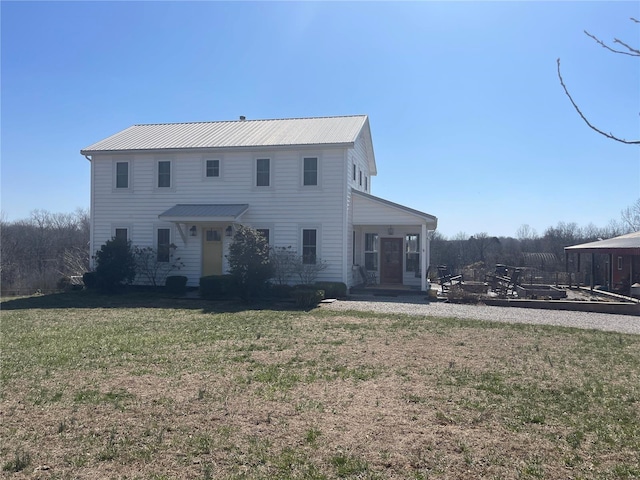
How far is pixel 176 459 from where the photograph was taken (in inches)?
158

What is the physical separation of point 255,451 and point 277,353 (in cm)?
371

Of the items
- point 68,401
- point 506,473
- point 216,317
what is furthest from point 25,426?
point 216,317

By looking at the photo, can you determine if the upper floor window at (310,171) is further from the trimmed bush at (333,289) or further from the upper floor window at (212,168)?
the trimmed bush at (333,289)

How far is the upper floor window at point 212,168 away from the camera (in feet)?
61.2

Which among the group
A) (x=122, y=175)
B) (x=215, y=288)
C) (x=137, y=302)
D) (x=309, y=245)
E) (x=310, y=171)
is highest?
(x=122, y=175)

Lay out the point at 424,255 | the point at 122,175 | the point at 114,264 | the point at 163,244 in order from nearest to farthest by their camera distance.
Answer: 1. the point at 114,264
2. the point at 424,255
3. the point at 163,244
4. the point at 122,175

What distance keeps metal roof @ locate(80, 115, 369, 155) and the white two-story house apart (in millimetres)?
52

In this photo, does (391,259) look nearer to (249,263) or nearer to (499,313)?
(499,313)

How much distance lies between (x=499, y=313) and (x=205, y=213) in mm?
10698

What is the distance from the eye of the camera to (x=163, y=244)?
19.0 m

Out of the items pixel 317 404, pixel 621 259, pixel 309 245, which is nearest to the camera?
pixel 317 404

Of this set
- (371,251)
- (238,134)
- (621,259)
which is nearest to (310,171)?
(238,134)

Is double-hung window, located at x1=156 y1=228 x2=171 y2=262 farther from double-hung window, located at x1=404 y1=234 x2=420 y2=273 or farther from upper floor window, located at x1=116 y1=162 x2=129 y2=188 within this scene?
double-hung window, located at x1=404 y1=234 x2=420 y2=273

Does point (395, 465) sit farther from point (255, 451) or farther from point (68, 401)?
point (68, 401)
